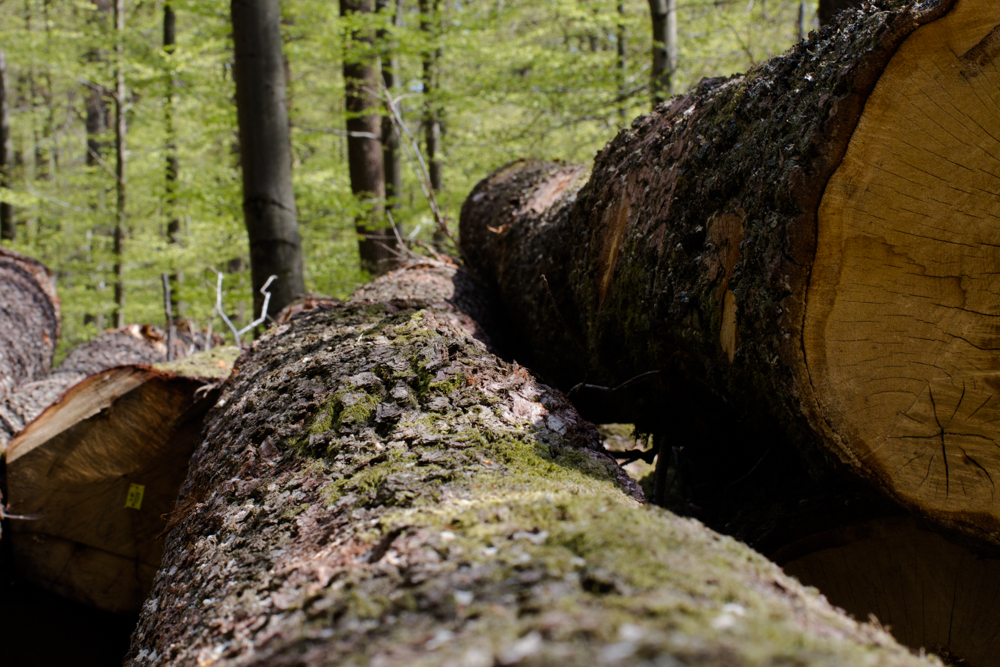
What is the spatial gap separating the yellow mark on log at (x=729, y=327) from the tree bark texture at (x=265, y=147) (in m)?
3.87

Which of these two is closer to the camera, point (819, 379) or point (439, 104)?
point (819, 379)

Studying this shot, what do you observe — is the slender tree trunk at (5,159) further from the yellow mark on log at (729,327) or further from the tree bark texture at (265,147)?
the yellow mark on log at (729,327)

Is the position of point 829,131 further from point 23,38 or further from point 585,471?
point 23,38

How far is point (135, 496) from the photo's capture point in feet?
10.6

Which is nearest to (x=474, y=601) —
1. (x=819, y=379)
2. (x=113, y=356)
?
(x=819, y=379)

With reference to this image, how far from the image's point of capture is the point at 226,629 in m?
1.21

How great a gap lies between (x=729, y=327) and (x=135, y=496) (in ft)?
10.1

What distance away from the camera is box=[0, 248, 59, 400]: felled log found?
5.11 meters

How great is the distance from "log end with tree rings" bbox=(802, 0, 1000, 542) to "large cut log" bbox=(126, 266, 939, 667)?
58 cm

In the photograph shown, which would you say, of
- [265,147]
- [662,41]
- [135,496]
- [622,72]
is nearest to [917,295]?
[135,496]

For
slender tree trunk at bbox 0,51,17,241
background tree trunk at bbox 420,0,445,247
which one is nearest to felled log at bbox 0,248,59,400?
background tree trunk at bbox 420,0,445,247

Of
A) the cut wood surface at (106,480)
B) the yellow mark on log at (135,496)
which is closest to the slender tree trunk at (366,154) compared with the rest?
the cut wood surface at (106,480)

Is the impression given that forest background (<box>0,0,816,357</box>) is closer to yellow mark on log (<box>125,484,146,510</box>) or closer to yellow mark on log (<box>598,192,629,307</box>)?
yellow mark on log (<box>125,484,146,510</box>)

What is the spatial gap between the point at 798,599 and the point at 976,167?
3.40 ft
